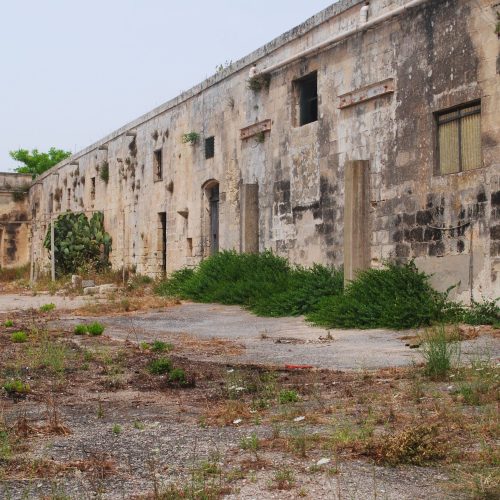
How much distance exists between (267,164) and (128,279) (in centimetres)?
816

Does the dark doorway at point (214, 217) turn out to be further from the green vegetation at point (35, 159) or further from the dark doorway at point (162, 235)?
the green vegetation at point (35, 159)

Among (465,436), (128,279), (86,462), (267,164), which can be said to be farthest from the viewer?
(128,279)

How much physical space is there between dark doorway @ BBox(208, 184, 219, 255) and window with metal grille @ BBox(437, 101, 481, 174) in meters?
8.08

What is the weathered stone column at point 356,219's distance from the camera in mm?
12953

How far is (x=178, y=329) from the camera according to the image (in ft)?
38.4

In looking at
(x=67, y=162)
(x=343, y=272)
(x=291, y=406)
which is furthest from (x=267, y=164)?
(x=67, y=162)

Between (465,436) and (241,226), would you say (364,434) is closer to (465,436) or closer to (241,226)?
(465,436)

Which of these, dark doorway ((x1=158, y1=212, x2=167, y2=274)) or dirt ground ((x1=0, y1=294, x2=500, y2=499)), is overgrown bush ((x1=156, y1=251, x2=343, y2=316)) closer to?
dark doorway ((x1=158, y1=212, x2=167, y2=274))

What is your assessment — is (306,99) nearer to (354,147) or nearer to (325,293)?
(354,147)

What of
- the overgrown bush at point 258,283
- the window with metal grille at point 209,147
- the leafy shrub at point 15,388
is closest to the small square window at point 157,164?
the window with metal grille at point 209,147

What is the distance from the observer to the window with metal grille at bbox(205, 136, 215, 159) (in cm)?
1905

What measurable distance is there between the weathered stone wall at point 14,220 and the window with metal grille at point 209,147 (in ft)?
60.3

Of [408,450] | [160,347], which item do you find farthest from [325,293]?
[408,450]

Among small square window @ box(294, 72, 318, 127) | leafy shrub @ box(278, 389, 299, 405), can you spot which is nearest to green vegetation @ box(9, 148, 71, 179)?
small square window @ box(294, 72, 318, 127)
